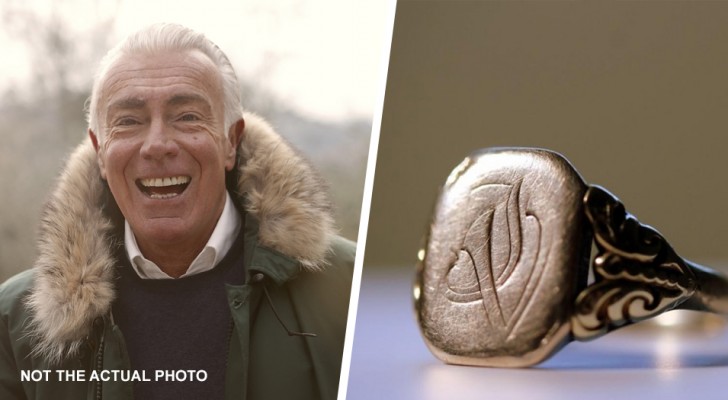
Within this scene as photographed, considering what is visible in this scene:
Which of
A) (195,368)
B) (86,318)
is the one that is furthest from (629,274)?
(86,318)

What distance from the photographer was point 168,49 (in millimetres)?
1645

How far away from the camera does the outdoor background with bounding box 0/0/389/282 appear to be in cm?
167

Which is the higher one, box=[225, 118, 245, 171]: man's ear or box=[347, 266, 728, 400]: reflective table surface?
box=[225, 118, 245, 171]: man's ear

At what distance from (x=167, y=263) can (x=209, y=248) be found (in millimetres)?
94

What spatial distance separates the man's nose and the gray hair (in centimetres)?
12

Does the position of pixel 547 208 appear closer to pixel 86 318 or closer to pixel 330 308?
pixel 330 308

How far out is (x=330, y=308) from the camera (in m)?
1.70

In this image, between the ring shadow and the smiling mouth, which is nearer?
the ring shadow

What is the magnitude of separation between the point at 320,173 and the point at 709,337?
0.93m

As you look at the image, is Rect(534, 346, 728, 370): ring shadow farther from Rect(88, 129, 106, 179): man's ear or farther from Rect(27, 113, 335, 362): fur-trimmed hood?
Rect(88, 129, 106, 179): man's ear

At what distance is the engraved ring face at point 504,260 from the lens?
1263mm

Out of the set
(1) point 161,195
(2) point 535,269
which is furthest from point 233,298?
(2) point 535,269

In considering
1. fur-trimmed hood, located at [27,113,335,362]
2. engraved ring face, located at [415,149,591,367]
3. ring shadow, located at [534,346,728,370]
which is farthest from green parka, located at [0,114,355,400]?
ring shadow, located at [534,346,728,370]

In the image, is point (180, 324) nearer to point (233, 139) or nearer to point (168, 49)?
point (233, 139)
